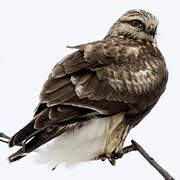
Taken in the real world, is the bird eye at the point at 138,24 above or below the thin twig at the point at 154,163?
above

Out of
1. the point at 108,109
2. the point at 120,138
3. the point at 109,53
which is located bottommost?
the point at 120,138

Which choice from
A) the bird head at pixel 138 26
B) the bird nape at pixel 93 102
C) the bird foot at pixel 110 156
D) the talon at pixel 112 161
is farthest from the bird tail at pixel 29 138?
the bird head at pixel 138 26

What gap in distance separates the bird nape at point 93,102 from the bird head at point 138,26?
373mm

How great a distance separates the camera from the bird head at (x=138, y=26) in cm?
738

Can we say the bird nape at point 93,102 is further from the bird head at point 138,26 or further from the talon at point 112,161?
the bird head at point 138,26

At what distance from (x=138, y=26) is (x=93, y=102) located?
1.72 metres

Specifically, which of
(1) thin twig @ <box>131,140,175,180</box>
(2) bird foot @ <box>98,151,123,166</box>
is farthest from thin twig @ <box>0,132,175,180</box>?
(2) bird foot @ <box>98,151,123,166</box>

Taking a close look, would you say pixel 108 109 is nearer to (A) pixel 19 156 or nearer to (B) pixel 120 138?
(B) pixel 120 138

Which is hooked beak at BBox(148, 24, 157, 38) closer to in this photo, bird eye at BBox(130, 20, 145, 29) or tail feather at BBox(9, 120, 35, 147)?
bird eye at BBox(130, 20, 145, 29)

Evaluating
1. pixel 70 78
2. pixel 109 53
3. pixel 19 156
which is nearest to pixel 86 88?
pixel 70 78

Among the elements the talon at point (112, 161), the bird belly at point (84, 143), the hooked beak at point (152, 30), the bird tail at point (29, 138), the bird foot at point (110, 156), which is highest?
the hooked beak at point (152, 30)

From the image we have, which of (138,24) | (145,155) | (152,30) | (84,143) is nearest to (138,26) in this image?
(138,24)

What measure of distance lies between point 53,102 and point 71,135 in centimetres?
43

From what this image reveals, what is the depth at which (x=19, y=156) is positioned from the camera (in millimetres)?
5547
